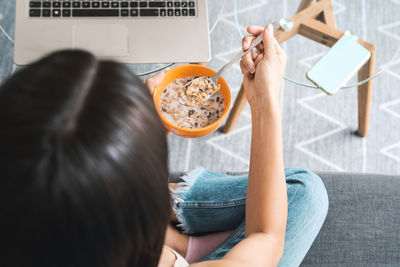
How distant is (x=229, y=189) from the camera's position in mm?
854

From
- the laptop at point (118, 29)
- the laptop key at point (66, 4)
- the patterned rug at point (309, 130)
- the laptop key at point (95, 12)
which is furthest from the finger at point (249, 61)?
the patterned rug at point (309, 130)

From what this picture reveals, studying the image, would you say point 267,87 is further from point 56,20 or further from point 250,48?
point 56,20

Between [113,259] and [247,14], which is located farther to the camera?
[247,14]

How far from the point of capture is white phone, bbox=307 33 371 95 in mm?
932

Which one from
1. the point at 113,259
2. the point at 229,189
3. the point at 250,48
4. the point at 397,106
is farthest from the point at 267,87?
the point at 397,106

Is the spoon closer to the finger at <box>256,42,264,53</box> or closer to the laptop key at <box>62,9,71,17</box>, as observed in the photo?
the finger at <box>256,42,264,53</box>

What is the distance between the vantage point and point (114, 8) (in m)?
0.87

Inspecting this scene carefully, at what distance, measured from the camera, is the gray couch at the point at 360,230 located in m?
0.86

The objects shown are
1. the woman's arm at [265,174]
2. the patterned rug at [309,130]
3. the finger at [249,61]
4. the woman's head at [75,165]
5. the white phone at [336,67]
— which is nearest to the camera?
the woman's head at [75,165]

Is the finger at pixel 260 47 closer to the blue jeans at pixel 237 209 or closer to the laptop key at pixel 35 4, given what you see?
the blue jeans at pixel 237 209

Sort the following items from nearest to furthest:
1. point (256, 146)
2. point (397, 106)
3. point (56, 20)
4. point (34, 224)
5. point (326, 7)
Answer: point (34, 224)
point (256, 146)
point (56, 20)
point (326, 7)
point (397, 106)

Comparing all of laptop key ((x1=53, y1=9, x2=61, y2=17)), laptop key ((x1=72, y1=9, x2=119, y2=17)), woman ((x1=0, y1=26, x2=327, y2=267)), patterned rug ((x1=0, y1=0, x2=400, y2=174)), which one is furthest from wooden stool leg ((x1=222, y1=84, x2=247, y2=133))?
woman ((x1=0, y1=26, x2=327, y2=267))

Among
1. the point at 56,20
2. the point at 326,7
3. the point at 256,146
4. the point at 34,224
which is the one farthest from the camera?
the point at 326,7

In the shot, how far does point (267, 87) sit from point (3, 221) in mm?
564
